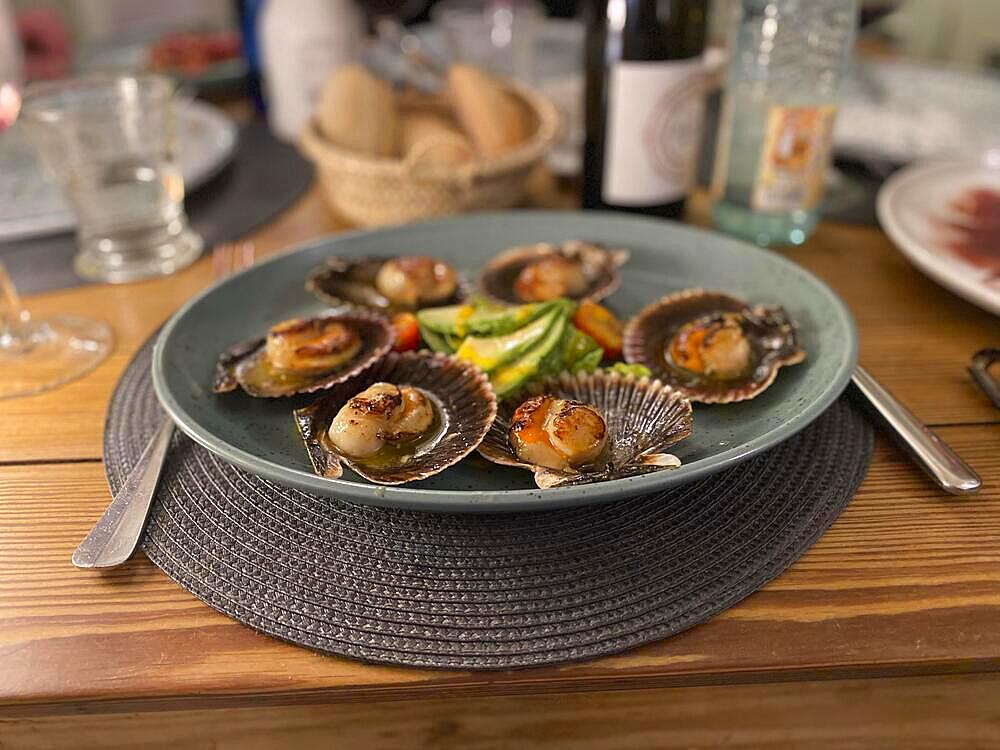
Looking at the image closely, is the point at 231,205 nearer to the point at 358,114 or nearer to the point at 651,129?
the point at 358,114

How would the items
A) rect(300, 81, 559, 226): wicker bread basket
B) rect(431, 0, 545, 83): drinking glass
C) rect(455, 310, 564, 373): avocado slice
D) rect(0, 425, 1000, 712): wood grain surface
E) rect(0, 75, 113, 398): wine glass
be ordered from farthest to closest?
rect(431, 0, 545, 83): drinking glass → rect(300, 81, 559, 226): wicker bread basket → rect(0, 75, 113, 398): wine glass → rect(455, 310, 564, 373): avocado slice → rect(0, 425, 1000, 712): wood grain surface

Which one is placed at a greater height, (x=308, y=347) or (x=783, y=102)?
(x=783, y=102)

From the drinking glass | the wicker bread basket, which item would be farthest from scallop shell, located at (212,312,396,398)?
the drinking glass

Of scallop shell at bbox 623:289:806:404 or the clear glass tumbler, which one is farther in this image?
the clear glass tumbler

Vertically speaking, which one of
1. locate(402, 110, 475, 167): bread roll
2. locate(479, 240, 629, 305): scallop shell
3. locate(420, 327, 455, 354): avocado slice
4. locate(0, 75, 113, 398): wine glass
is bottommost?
locate(0, 75, 113, 398): wine glass

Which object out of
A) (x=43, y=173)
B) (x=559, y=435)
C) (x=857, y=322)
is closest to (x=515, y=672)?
(x=559, y=435)

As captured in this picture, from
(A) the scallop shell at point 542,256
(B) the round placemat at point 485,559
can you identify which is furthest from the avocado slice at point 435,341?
(B) the round placemat at point 485,559

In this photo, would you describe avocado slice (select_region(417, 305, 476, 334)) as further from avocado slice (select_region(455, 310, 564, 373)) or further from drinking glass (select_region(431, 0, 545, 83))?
drinking glass (select_region(431, 0, 545, 83))
